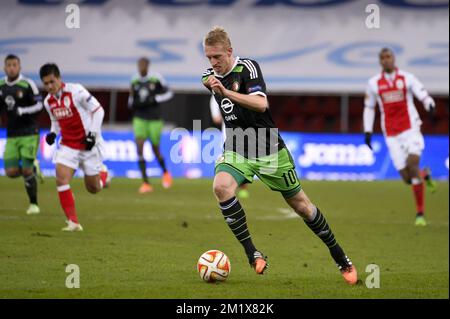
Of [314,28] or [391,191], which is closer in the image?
[391,191]

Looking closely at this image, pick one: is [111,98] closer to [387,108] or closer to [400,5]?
[400,5]

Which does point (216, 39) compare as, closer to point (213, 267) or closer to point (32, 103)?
point (213, 267)

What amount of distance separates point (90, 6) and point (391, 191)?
963 cm

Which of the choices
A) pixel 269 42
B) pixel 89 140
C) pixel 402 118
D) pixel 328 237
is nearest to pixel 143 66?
pixel 269 42

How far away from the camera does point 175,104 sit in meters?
25.4

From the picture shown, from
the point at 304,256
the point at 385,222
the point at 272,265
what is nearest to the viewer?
the point at 272,265

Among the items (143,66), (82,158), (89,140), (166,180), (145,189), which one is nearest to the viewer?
(89,140)

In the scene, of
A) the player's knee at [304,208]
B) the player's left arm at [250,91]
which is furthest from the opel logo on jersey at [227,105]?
the player's knee at [304,208]

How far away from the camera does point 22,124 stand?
13570 millimetres

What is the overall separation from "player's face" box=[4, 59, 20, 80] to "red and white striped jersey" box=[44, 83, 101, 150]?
75.5 inches

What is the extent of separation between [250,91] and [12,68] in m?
6.33

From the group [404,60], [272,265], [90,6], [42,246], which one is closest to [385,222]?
[272,265]

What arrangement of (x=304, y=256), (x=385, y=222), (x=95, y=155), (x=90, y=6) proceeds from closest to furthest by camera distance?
(x=304, y=256)
(x=95, y=155)
(x=385, y=222)
(x=90, y=6)

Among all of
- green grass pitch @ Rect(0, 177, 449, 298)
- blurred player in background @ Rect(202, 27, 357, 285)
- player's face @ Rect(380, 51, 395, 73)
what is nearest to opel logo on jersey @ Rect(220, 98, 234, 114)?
blurred player in background @ Rect(202, 27, 357, 285)
